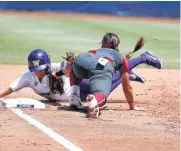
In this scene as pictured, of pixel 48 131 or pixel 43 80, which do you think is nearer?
pixel 48 131

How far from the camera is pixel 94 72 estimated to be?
6285 mm

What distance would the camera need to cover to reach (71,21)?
18.9 meters

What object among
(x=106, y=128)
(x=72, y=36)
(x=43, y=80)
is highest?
(x=72, y=36)

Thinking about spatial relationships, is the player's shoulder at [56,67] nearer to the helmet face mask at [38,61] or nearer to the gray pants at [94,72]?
the helmet face mask at [38,61]

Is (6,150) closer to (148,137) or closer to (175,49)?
(148,137)

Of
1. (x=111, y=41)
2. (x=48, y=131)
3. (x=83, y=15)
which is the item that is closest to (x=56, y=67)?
(x=111, y=41)

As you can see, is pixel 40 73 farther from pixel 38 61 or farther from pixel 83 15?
pixel 83 15

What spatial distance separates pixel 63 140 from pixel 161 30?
14381mm

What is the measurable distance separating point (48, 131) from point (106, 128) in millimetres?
630

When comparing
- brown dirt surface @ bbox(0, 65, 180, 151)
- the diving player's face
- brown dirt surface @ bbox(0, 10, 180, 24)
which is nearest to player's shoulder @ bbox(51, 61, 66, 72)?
the diving player's face

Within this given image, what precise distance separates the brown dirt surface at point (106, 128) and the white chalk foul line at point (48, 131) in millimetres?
57

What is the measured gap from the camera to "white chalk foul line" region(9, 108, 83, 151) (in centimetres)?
464

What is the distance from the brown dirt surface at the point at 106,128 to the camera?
4742 millimetres

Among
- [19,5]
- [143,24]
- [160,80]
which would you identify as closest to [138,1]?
[143,24]
